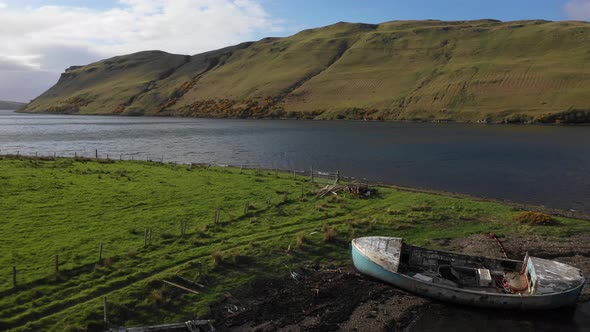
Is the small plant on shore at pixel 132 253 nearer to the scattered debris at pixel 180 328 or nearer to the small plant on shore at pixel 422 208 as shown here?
the scattered debris at pixel 180 328

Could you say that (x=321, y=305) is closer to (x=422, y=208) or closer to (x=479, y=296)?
(x=479, y=296)

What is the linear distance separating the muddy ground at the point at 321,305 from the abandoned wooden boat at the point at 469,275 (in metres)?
0.88

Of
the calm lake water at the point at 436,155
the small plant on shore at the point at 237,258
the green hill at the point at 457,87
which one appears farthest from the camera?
the green hill at the point at 457,87

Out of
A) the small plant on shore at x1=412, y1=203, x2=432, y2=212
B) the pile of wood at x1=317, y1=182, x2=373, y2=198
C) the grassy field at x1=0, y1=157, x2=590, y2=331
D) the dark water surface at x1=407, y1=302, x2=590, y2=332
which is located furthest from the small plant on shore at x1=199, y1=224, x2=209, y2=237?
the small plant on shore at x1=412, y1=203, x2=432, y2=212

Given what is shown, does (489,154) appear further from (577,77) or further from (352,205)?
(577,77)

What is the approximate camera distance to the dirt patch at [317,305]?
18.2 meters

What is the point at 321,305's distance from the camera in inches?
783

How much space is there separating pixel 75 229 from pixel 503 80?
151352mm

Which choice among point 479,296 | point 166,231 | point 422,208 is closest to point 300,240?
point 166,231

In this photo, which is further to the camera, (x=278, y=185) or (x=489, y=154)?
(x=489, y=154)

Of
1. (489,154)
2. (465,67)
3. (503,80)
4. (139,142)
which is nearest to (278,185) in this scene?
(489,154)

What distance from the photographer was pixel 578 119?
119000mm

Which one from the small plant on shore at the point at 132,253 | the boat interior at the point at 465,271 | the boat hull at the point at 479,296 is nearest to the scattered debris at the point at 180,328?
the small plant on shore at the point at 132,253

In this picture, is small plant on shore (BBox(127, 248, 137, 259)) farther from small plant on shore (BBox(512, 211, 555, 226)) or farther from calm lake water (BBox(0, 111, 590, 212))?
calm lake water (BBox(0, 111, 590, 212))
